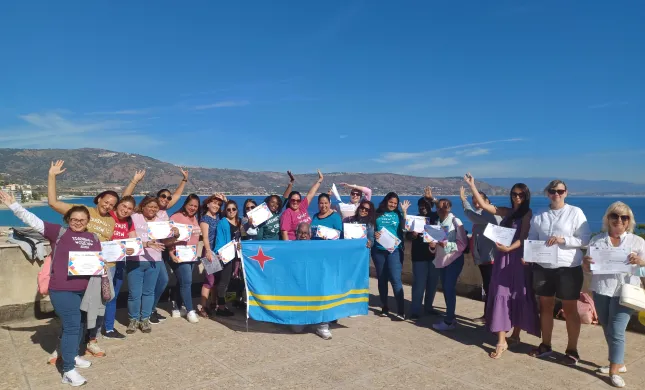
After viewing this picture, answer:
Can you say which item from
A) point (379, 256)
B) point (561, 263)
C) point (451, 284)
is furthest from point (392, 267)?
point (561, 263)

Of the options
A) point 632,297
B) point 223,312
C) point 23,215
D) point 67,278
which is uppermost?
point 23,215

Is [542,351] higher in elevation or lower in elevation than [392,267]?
lower

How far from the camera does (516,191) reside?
4969 millimetres

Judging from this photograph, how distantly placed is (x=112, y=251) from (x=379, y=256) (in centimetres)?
358

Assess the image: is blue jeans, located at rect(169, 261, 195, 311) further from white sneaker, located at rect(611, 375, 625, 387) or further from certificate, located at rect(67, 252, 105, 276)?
white sneaker, located at rect(611, 375, 625, 387)

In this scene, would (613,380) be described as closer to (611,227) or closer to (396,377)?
(611,227)

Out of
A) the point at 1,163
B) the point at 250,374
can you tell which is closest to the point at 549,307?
the point at 250,374

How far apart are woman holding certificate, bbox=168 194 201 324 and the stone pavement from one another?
39cm

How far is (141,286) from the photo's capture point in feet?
18.6

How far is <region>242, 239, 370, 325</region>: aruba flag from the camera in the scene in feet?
18.2

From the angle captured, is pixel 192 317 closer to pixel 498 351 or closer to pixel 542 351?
pixel 498 351

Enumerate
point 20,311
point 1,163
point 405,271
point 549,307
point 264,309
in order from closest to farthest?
1. point 549,307
2. point 264,309
3. point 20,311
4. point 405,271
5. point 1,163

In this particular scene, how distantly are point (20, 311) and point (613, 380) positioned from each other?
725cm

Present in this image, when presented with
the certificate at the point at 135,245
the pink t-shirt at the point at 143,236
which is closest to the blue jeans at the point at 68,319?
the certificate at the point at 135,245
